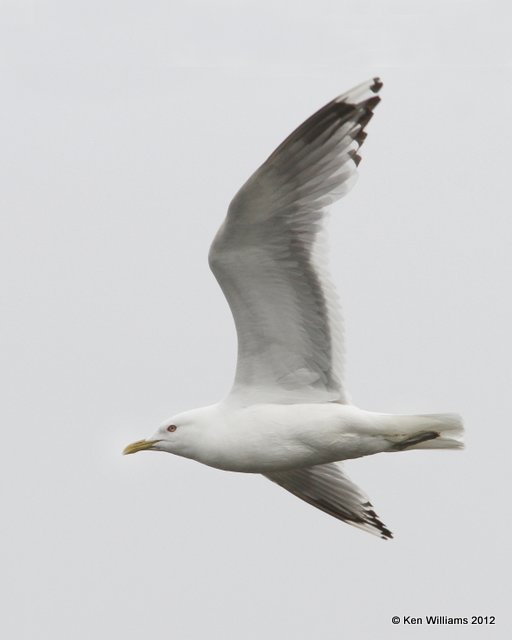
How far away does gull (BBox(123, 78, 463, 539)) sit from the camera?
10961 millimetres

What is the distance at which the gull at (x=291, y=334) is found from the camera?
11.0 m

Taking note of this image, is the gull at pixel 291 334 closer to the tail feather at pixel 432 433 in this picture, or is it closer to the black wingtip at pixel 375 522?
the tail feather at pixel 432 433

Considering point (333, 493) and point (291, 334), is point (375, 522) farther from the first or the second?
point (291, 334)

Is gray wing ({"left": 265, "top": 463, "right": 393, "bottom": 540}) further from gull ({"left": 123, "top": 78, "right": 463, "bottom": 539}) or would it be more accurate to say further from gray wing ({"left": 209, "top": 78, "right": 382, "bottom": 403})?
gray wing ({"left": 209, "top": 78, "right": 382, "bottom": 403})

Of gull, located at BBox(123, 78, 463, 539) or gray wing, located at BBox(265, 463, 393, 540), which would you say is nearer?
gull, located at BBox(123, 78, 463, 539)

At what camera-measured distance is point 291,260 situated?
1127 centimetres

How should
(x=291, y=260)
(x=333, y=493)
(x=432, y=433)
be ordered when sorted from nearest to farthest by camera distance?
(x=291, y=260)
(x=432, y=433)
(x=333, y=493)

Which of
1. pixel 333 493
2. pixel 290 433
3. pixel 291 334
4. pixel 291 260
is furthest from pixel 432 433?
pixel 291 260

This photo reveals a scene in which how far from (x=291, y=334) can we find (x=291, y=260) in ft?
1.92

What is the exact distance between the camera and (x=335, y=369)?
11672 mm

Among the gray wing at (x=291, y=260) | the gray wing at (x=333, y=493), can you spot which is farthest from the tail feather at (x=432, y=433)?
the gray wing at (x=333, y=493)

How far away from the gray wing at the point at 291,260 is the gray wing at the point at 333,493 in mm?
1078

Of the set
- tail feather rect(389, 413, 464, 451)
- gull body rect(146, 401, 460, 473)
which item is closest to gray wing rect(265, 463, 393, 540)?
gull body rect(146, 401, 460, 473)

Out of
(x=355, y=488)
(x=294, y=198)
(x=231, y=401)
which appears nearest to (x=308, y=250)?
(x=294, y=198)
